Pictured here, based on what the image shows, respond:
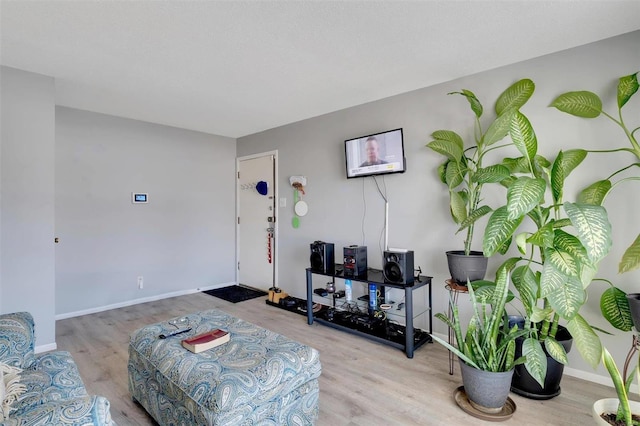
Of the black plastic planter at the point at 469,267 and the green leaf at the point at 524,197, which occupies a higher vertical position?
the green leaf at the point at 524,197

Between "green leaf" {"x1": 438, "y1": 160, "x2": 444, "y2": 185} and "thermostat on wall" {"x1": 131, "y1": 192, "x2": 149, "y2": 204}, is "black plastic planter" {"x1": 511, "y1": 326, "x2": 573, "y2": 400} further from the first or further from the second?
"thermostat on wall" {"x1": 131, "y1": 192, "x2": 149, "y2": 204}

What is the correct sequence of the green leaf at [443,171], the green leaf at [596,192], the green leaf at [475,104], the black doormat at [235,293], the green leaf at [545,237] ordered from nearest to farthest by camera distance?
the green leaf at [545,237] → the green leaf at [596,192] → the green leaf at [475,104] → the green leaf at [443,171] → the black doormat at [235,293]

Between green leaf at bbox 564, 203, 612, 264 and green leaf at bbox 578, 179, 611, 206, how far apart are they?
22.8 inches

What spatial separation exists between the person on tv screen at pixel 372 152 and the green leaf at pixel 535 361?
193cm

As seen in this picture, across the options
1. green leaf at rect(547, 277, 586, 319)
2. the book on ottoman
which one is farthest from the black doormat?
green leaf at rect(547, 277, 586, 319)

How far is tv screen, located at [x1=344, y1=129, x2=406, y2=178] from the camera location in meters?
3.03

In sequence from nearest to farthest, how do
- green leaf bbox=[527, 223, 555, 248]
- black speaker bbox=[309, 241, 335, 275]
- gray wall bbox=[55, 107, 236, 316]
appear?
1. green leaf bbox=[527, 223, 555, 248]
2. black speaker bbox=[309, 241, 335, 275]
3. gray wall bbox=[55, 107, 236, 316]

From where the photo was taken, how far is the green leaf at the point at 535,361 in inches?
67.7

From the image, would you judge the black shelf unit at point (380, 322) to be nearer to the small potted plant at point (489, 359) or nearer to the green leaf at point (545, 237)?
the small potted plant at point (489, 359)

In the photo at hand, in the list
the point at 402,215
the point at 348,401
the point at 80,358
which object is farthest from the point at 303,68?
the point at 80,358

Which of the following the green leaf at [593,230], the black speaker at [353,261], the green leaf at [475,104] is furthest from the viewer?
the black speaker at [353,261]

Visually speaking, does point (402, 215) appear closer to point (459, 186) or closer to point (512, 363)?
point (459, 186)

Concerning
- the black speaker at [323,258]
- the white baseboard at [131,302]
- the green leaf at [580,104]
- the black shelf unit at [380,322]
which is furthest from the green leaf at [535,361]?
the white baseboard at [131,302]

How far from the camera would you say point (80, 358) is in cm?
256
